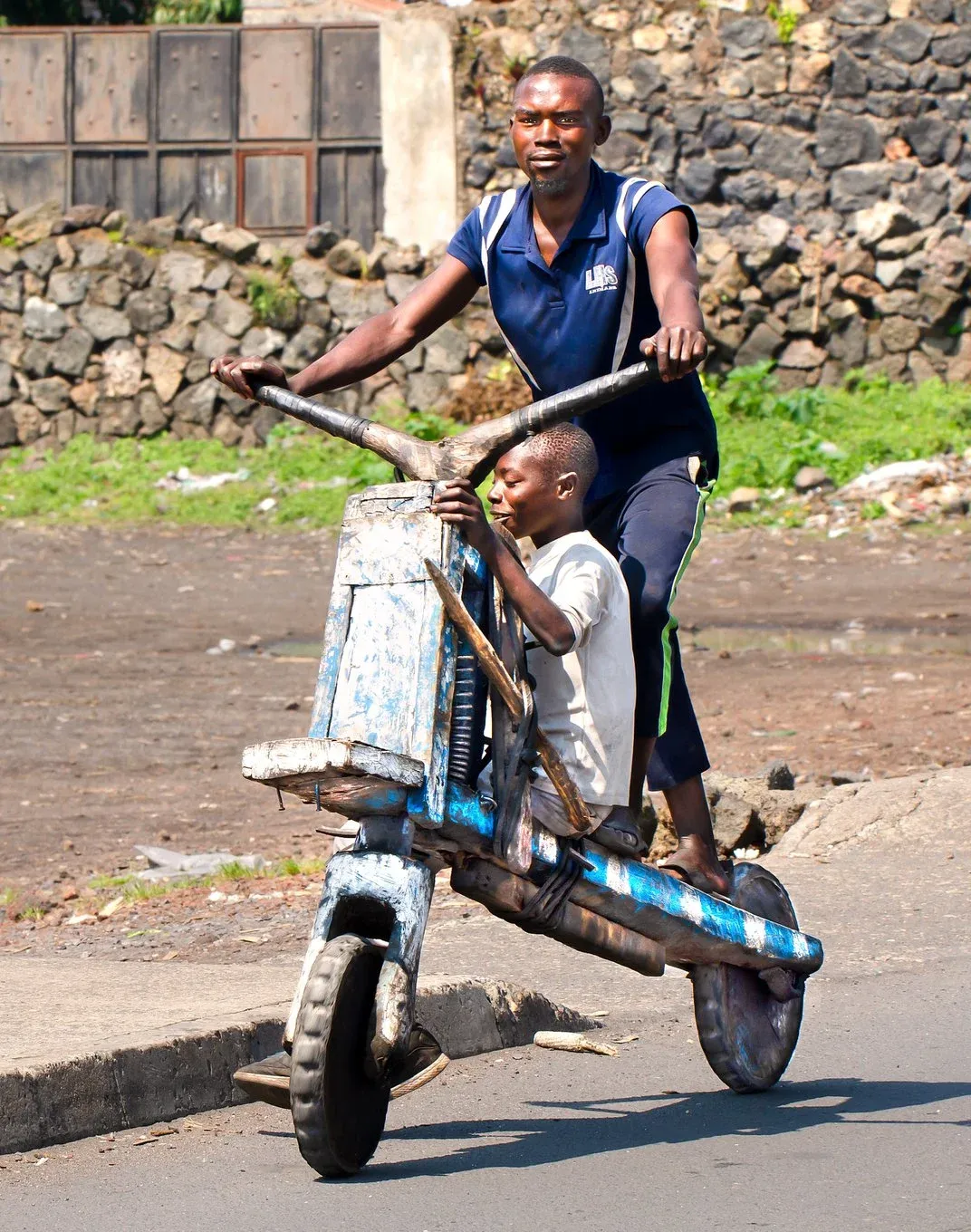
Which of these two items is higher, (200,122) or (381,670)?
Answer: (200,122)

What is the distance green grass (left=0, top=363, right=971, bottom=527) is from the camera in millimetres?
Answer: 15305

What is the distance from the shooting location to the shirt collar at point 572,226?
12.8 feet

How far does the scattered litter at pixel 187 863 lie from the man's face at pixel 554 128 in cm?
322

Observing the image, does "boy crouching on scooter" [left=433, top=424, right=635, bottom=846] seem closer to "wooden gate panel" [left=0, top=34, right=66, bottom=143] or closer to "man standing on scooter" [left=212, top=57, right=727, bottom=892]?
"man standing on scooter" [left=212, top=57, right=727, bottom=892]

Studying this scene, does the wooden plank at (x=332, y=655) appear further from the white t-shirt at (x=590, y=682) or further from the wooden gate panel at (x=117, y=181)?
the wooden gate panel at (x=117, y=181)

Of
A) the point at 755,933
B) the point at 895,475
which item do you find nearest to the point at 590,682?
the point at 755,933

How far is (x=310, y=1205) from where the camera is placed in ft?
10.2

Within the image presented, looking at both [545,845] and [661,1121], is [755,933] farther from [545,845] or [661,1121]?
[545,845]

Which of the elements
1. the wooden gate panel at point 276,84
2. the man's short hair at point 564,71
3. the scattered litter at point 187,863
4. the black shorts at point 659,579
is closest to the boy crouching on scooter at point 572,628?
the black shorts at point 659,579

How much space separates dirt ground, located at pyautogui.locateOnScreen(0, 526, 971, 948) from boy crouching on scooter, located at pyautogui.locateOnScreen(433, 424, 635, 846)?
2171 millimetres

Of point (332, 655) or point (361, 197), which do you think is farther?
point (361, 197)

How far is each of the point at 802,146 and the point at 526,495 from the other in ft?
49.2

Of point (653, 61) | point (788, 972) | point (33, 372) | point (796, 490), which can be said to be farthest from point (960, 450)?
point (788, 972)

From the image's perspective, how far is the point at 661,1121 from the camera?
3689 mm
